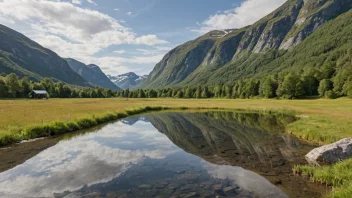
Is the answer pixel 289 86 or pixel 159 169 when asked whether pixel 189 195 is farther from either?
pixel 289 86

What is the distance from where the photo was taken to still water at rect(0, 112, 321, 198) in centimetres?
1472

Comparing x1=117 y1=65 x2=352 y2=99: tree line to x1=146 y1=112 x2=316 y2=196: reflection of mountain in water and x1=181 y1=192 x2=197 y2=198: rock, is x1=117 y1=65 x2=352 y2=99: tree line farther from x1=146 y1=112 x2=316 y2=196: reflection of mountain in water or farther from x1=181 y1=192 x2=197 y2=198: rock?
x1=181 y1=192 x2=197 y2=198: rock

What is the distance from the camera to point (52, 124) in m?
34.7

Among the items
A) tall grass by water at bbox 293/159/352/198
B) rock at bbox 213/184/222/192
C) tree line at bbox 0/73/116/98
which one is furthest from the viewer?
tree line at bbox 0/73/116/98

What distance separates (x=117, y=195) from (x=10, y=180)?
25.9 ft

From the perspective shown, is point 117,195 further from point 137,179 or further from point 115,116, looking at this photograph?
point 115,116

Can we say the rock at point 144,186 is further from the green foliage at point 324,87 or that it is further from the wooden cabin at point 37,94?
the wooden cabin at point 37,94

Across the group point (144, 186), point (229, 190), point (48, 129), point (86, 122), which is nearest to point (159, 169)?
point (144, 186)

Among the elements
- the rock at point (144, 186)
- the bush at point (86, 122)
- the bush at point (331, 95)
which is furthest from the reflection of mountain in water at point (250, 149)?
the bush at point (331, 95)

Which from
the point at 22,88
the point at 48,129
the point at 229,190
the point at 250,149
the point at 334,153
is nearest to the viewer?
the point at 229,190

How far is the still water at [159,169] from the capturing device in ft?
48.3

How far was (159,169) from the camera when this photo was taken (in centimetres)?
1948

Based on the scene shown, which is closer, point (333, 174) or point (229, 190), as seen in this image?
point (229, 190)

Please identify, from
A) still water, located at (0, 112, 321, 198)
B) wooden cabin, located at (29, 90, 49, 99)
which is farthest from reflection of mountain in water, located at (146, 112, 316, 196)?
wooden cabin, located at (29, 90, 49, 99)
